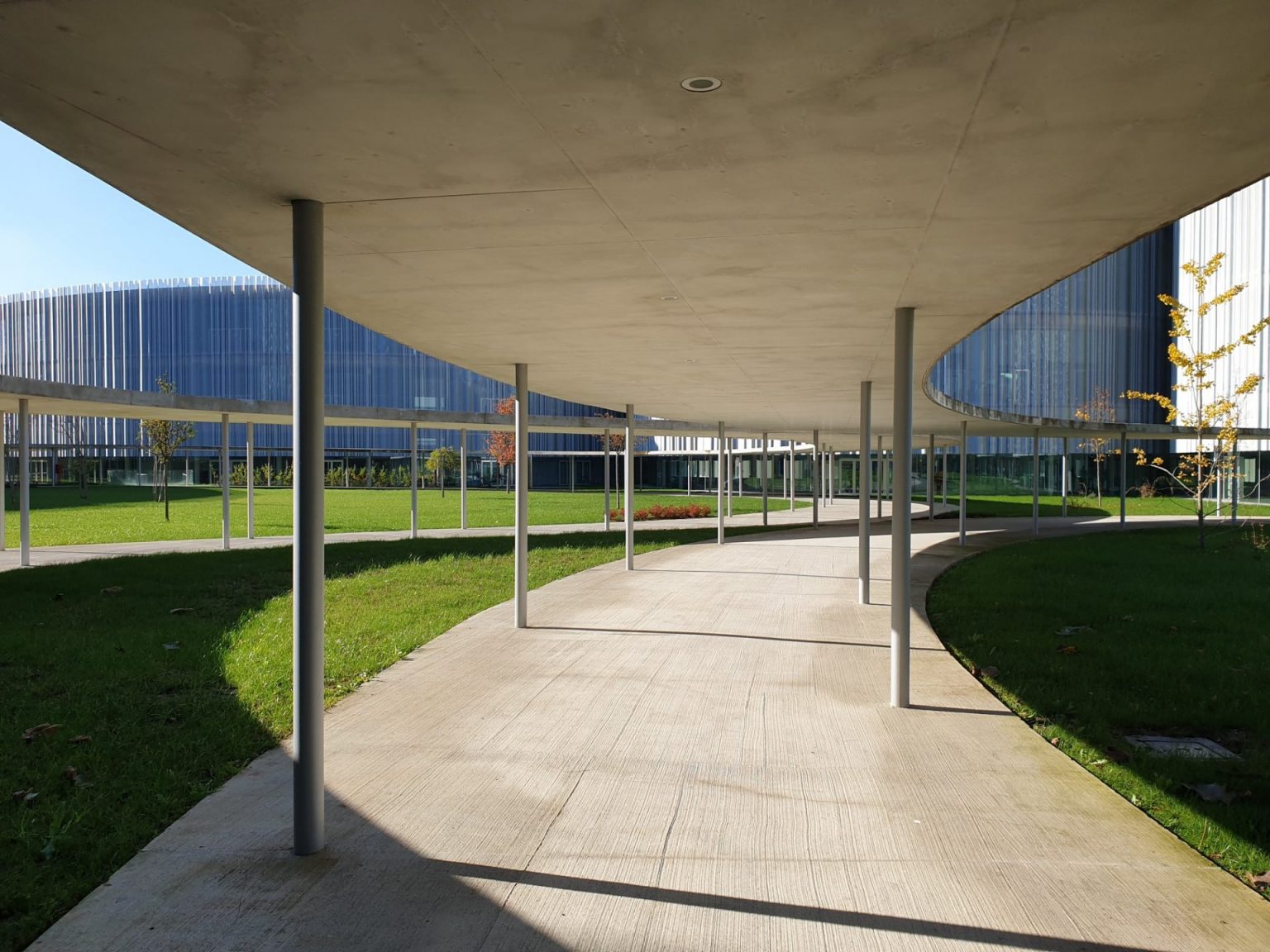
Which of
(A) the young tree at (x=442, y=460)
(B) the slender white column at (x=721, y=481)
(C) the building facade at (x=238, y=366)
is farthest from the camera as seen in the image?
(C) the building facade at (x=238, y=366)

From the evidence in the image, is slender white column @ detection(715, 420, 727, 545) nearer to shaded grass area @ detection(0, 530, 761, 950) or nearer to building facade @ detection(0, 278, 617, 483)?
Answer: shaded grass area @ detection(0, 530, 761, 950)

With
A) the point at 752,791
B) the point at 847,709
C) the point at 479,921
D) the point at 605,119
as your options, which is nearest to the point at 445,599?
the point at 847,709

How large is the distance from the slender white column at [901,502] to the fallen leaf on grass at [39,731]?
20.5 feet

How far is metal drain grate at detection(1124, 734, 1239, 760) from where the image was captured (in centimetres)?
625

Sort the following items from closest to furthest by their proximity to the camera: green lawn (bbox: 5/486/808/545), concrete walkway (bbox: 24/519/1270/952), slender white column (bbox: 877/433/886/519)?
1. concrete walkway (bbox: 24/519/1270/952)
2. green lawn (bbox: 5/486/808/545)
3. slender white column (bbox: 877/433/886/519)

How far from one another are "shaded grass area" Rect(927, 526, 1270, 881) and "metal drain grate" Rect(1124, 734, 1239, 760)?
0.09 m

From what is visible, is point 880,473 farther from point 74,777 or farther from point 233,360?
point 233,360

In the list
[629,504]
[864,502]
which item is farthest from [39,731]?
[629,504]

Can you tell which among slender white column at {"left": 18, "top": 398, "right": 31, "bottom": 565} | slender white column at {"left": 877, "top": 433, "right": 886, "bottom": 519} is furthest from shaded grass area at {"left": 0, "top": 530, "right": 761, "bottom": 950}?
slender white column at {"left": 877, "top": 433, "right": 886, "bottom": 519}

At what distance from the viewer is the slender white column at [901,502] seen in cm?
727

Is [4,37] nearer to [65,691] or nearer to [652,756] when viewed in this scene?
[652,756]

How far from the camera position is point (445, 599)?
42.3ft

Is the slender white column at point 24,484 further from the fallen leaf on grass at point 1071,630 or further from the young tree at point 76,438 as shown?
the young tree at point 76,438

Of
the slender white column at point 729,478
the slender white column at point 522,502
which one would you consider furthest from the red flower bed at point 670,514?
the slender white column at point 522,502
